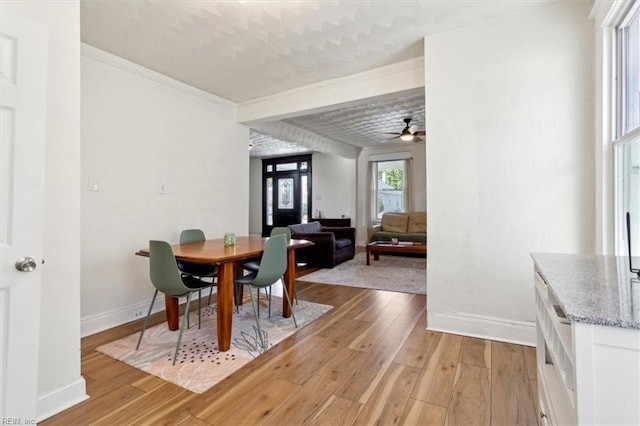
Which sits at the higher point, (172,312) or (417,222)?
(417,222)

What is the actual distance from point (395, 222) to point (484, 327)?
176 inches

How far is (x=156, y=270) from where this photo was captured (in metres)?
2.25

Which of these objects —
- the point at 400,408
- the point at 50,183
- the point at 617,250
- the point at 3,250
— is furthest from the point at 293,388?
the point at 617,250

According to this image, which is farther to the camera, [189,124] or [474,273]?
[189,124]

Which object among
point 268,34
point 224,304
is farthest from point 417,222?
point 224,304

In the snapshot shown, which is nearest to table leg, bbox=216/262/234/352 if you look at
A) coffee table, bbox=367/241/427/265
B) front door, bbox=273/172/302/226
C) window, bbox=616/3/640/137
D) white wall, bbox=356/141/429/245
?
window, bbox=616/3/640/137

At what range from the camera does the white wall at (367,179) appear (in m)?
7.34

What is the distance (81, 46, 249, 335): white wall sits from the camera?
2.75 meters

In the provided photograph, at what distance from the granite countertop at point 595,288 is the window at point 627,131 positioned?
23.9 inches

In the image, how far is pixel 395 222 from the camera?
271 inches

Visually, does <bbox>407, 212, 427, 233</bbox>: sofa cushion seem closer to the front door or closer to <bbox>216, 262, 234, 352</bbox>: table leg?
the front door

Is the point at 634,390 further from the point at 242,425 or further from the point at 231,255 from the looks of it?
the point at 231,255

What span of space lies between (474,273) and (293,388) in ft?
5.60

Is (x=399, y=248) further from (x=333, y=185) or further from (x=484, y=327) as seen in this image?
(x=333, y=185)
